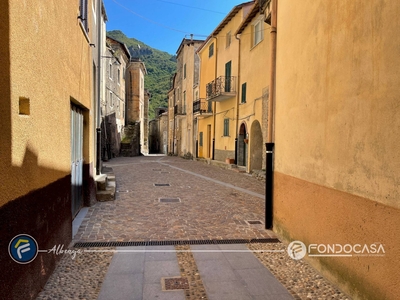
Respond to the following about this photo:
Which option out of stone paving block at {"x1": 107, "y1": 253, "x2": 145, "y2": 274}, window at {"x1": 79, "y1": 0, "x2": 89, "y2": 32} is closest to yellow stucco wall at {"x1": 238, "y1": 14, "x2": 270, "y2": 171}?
window at {"x1": 79, "y1": 0, "x2": 89, "y2": 32}

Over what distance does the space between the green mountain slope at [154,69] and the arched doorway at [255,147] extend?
4584 centimetres

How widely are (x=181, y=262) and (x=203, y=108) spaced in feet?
67.1

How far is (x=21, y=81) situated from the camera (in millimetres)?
2770

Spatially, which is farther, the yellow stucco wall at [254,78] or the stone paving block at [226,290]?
the yellow stucco wall at [254,78]

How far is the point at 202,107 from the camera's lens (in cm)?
2425

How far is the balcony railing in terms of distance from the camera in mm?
23025

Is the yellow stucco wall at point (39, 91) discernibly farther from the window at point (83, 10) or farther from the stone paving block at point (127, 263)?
the stone paving block at point (127, 263)

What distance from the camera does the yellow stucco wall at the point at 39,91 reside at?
260 centimetres

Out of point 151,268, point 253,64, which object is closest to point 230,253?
point 151,268

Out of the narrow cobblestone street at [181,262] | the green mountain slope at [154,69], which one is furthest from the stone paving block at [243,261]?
the green mountain slope at [154,69]

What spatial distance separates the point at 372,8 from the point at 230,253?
3685mm

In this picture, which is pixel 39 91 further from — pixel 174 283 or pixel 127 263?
pixel 174 283

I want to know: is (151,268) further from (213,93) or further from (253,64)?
(213,93)

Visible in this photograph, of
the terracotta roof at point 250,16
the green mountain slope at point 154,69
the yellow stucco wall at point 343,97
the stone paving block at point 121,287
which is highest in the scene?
the green mountain slope at point 154,69
